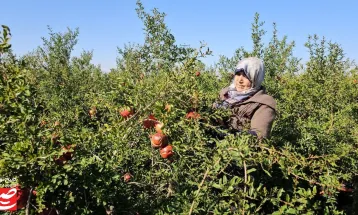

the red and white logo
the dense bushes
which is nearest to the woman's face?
the dense bushes

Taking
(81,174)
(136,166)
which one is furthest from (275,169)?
(81,174)

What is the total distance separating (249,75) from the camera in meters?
2.95

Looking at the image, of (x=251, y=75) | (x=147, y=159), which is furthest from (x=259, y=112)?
(x=147, y=159)

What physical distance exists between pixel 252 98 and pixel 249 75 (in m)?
0.21

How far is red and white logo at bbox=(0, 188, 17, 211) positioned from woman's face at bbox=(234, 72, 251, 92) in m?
1.90

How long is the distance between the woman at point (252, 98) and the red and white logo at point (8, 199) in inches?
53.6

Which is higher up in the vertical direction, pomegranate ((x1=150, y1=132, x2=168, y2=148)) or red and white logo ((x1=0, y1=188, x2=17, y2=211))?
pomegranate ((x1=150, y1=132, x2=168, y2=148))

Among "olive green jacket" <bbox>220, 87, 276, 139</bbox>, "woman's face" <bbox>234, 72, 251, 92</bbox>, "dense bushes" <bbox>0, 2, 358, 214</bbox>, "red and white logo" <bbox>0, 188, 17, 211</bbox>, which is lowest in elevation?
"red and white logo" <bbox>0, 188, 17, 211</bbox>

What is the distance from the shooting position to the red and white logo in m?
1.52

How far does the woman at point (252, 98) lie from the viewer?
8.61ft

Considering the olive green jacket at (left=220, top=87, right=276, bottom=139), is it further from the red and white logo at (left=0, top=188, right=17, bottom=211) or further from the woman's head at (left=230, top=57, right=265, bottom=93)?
the red and white logo at (left=0, top=188, right=17, bottom=211)

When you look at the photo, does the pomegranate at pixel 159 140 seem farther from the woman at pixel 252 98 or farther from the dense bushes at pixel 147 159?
the woman at pixel 252 98

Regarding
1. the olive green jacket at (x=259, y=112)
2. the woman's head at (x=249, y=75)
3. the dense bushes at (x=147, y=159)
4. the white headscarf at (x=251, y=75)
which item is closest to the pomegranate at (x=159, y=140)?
the dense bushes at (x=147, y=159)

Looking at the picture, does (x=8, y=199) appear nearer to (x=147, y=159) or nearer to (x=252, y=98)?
(x=147, y=159)
